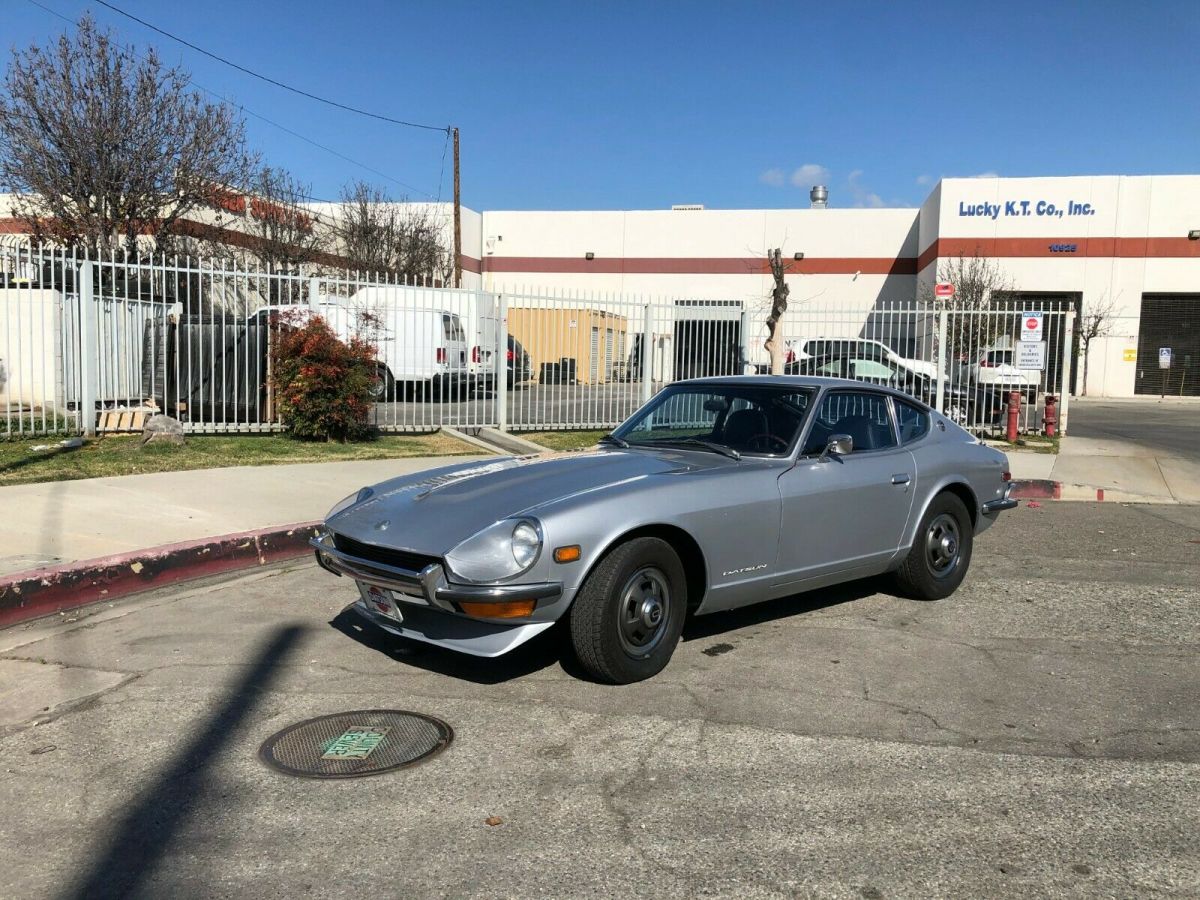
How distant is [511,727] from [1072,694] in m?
2.62

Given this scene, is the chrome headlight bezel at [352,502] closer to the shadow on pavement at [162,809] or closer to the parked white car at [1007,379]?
the shadow on pavement at [162,809]

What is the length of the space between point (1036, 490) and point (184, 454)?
992 centimetres

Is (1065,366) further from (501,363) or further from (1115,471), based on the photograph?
(501,363)

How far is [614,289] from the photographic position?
4306cm

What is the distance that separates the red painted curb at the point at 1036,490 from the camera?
11320 millimetres

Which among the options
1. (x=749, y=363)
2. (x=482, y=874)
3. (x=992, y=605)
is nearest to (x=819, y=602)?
(x=992, y=605)

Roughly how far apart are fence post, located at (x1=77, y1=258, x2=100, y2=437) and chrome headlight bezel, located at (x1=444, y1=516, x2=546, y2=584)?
922cm

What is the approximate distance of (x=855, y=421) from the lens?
18.7 ft

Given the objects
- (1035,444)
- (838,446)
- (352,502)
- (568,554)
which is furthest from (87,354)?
(1035,444)

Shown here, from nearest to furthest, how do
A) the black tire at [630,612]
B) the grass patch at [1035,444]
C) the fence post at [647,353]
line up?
1. the black tire at [630,612]
2. the grass patch at [1035,444]
3. the fence post at [647,353]

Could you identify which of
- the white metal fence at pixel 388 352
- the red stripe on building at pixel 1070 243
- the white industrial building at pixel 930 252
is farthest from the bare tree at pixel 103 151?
the red stripe on building at pixel 1070 243

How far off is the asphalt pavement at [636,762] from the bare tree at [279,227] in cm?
2491

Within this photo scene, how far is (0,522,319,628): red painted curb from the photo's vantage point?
5578 mm

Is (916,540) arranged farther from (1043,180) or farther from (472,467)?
(1043,180)
